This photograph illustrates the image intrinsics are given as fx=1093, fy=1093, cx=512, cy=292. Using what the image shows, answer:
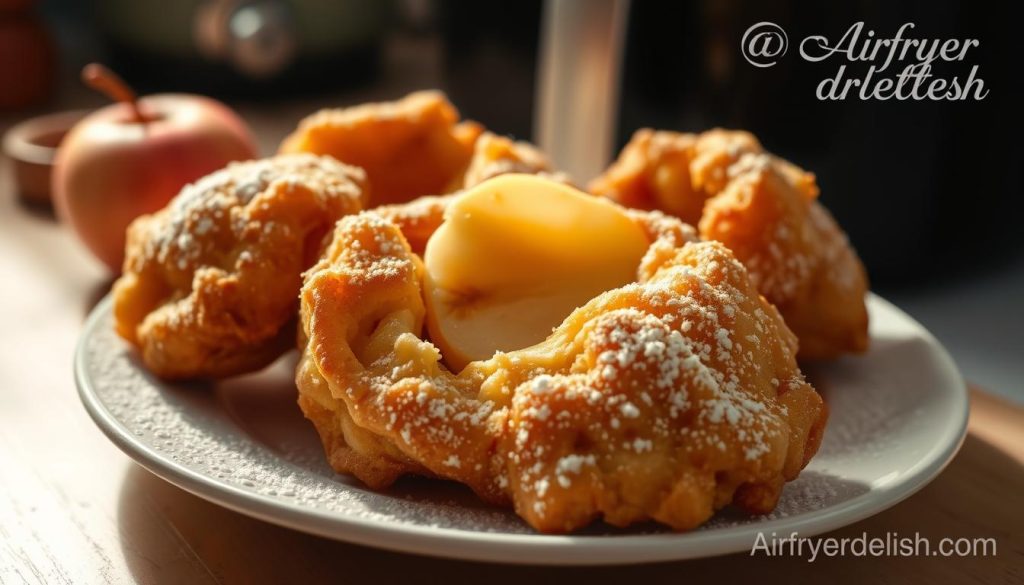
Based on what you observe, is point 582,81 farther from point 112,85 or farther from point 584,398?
point 584,398

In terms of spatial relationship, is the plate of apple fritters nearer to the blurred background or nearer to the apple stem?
the blurred background

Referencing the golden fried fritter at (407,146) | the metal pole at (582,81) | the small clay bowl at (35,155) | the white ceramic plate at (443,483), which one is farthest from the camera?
the small clay bowl at (35,155)

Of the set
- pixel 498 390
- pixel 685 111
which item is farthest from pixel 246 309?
pixel 685 111

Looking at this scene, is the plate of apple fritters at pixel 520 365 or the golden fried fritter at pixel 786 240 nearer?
the plate of apple fritters at pixel 520 365

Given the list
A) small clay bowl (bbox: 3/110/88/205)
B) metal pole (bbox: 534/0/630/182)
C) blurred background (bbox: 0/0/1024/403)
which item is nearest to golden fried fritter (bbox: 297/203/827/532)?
blurred background (bbox: 0/0/1024/403)

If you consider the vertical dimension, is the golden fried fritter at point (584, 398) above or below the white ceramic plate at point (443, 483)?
above

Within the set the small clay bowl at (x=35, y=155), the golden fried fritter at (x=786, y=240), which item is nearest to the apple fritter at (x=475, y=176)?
the golden fried fritter at (x=786, y=240)

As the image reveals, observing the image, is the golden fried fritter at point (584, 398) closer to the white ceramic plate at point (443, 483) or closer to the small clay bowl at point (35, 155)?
the white ceramic plate at point (443, 483)
